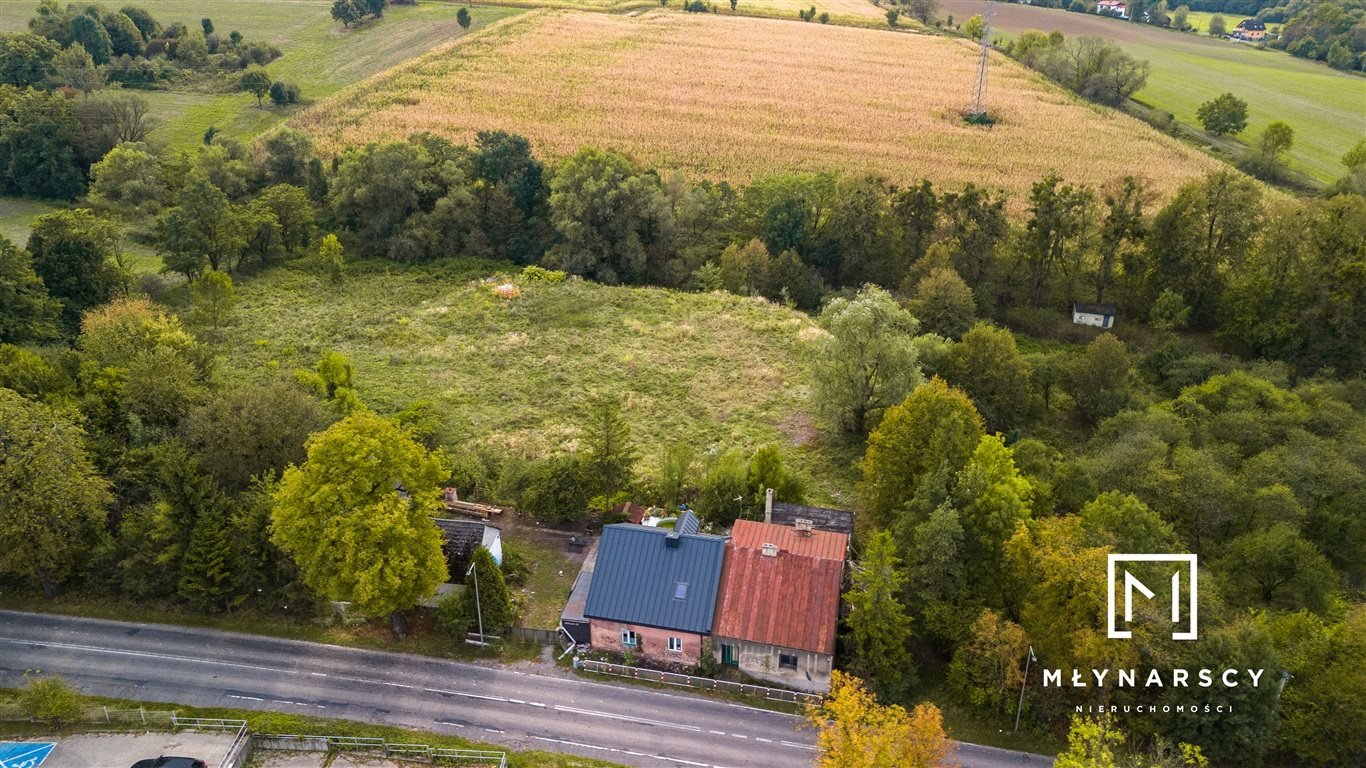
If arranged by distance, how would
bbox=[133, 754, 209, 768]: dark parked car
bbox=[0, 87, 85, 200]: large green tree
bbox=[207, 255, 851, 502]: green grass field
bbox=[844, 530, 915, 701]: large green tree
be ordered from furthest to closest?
1. bbox=[0, 87, 85, 200]: large green tree
2. bbox=[207, 255, 851, 502]: green grass field
3. bbox=[844, 530, 915, 701]: large green tree
4. bbox=[133, 754, 209, 768]: dark parked car

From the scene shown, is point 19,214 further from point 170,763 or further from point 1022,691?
point 1022,691

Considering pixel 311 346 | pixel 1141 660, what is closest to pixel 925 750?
pixel 1141 660

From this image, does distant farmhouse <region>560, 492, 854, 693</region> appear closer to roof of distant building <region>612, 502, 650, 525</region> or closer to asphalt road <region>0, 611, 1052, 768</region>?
asphalt road <region>0, 611, 1052, 768</region>

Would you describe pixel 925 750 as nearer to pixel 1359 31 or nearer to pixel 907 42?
pixel 907 42

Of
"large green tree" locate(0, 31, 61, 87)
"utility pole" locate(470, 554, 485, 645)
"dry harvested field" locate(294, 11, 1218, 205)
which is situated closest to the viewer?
"utility pole" locate(470, 554, 485, 645)

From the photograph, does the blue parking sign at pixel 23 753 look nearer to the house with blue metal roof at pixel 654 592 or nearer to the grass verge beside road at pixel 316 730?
the grass verge beside road at pixel 316 730

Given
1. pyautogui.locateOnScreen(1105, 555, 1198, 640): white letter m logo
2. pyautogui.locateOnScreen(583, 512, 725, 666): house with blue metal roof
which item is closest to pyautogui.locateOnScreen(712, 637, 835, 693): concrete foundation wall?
pyautogui.locateOnScreen(583, 512, 725, 666): house with blue metal roof

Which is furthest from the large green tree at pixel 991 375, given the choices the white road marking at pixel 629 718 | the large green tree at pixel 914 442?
the white road marking at pixel 629 718
